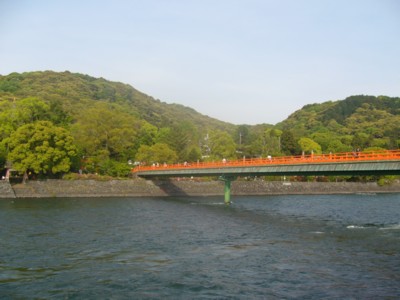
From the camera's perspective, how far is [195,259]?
27.8 meters

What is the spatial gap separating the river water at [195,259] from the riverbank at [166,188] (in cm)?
3479

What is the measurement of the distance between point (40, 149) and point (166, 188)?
29.9 m

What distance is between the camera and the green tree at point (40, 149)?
3184 inches

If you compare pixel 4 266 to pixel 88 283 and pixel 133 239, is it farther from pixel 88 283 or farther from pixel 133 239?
pixel 133 239

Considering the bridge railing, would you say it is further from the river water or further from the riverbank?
the riverbank

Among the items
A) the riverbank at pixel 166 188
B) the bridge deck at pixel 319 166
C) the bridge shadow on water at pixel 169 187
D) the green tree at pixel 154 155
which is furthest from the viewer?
the green tree at pixel 154 155

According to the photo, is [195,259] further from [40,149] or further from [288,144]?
[288,144]

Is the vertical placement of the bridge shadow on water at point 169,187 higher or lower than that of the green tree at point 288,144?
lower

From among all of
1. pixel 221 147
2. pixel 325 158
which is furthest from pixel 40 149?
pixel 221 147

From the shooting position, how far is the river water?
2108 cm

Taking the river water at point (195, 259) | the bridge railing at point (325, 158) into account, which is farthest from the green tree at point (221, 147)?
the river water at point (195, 259)

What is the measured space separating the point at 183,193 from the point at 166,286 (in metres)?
78.8

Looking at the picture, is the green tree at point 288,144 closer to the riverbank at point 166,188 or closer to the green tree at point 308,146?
the green tree at point 308,146

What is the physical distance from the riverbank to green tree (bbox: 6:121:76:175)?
3.33m
